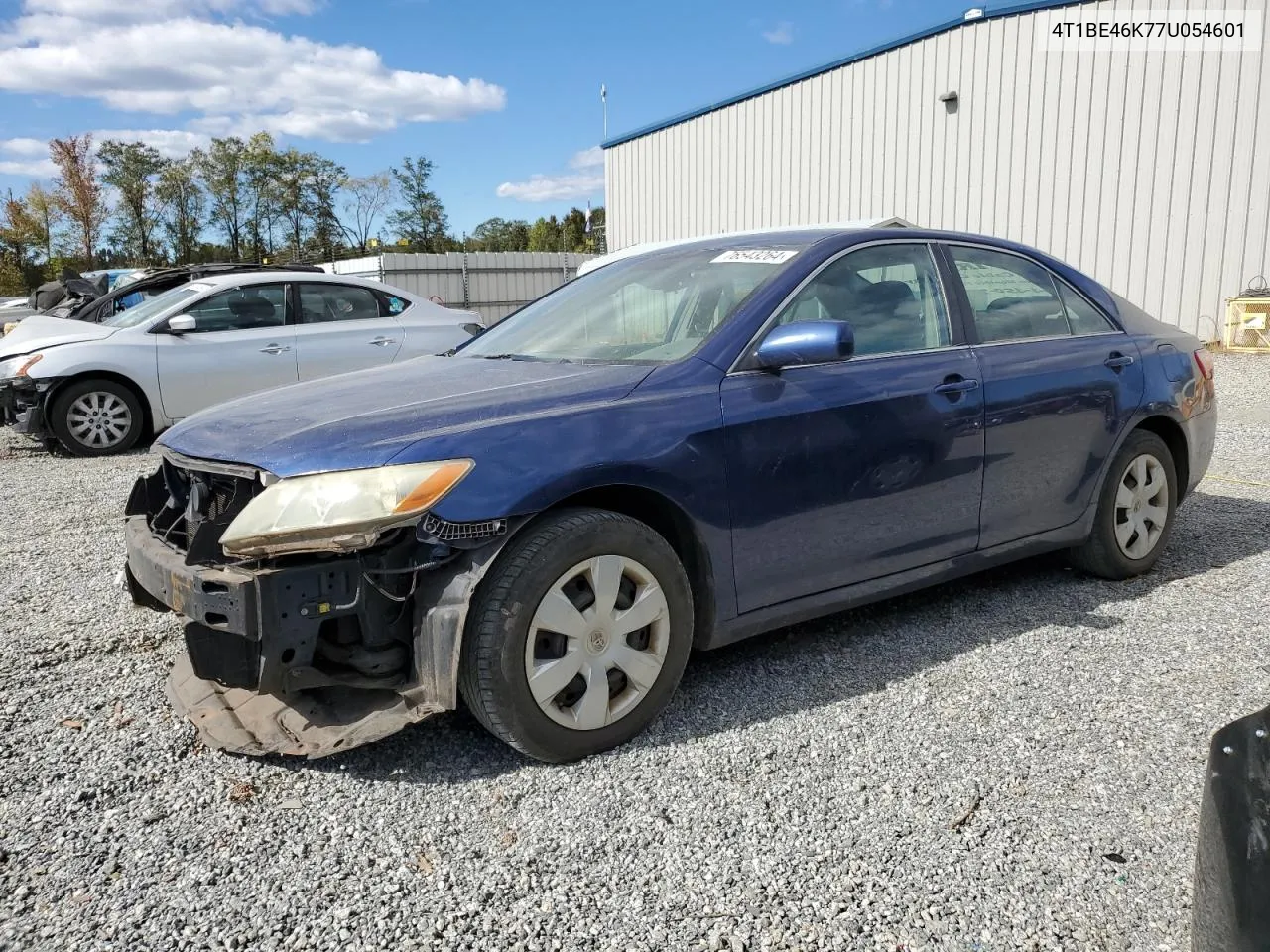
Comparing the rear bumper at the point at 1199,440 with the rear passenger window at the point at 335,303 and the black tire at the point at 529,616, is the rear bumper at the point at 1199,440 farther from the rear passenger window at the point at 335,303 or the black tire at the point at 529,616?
the rear passenger window at the point at 335,303

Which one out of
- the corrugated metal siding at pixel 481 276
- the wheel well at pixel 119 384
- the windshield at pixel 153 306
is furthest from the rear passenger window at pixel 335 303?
the corrugated metal siding at pixel 481 276

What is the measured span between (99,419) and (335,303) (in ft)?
7.42

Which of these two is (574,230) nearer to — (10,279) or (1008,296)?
(10,279)

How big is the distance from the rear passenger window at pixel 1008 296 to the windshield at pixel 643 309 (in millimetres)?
865

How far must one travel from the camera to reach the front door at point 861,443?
3174 millimetres

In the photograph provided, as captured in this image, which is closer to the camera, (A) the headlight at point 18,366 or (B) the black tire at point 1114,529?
(B) the black tire at point 1114,529

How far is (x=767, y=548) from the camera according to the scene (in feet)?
10.5

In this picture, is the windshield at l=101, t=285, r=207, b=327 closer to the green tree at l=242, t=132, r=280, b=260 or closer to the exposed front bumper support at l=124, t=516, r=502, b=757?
the exposed front bumper support at l=124, t=516, r=502, b=757

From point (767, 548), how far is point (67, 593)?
3.32m

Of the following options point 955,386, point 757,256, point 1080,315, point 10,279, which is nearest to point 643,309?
point 757,256

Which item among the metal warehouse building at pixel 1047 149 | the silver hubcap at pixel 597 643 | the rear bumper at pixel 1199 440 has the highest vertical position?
the metal warehouse building at pixel 1047 149

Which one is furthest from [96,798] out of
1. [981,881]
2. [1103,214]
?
[1103,214]

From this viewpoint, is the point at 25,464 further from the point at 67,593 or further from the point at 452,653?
the point at 452,653

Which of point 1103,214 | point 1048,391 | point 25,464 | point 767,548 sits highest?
point 1103,214
